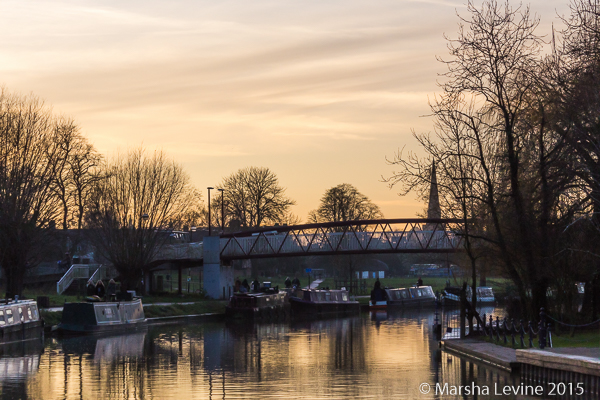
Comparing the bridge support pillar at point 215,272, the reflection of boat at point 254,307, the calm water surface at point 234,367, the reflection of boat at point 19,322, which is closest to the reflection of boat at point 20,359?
the calm water surface at point 234,367

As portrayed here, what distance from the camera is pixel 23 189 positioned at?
4581 cm

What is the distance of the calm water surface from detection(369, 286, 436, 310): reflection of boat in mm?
26408

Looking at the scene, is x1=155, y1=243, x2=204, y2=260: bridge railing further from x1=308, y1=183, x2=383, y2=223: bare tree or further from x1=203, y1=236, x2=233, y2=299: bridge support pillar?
x1=308, y1=183, x2=383, y2=223: bare tree

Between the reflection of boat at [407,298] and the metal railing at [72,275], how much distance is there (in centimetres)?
2454

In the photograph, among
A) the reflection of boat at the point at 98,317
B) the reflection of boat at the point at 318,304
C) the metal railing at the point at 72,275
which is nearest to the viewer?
the reflection of boat at the point at 98,317

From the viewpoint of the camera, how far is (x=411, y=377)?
83.3 feet

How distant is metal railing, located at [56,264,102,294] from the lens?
186ft

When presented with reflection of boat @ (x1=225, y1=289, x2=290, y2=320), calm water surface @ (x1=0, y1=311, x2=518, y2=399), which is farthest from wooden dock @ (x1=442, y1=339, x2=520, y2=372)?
reflection of boat @ (x1=225, y1=289, x2=290, y2=320)

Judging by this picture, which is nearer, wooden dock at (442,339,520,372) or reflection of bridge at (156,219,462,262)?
wooden dock at (442,339,520,372)

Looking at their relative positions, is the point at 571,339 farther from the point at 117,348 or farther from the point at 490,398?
the point at 117,348

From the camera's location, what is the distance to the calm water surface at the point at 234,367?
22.9m

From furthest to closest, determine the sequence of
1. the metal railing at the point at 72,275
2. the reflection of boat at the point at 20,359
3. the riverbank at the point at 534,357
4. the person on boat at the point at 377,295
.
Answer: the person on boat at the point at 377,295, the metal railing at the point at 72,275, the reflection of boat at the point at 20,359, the riverbank at the point at 534,357

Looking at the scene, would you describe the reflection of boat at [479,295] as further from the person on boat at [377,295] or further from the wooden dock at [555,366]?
the wooden dock at [555,366]

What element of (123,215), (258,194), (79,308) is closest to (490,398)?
(79,308)
